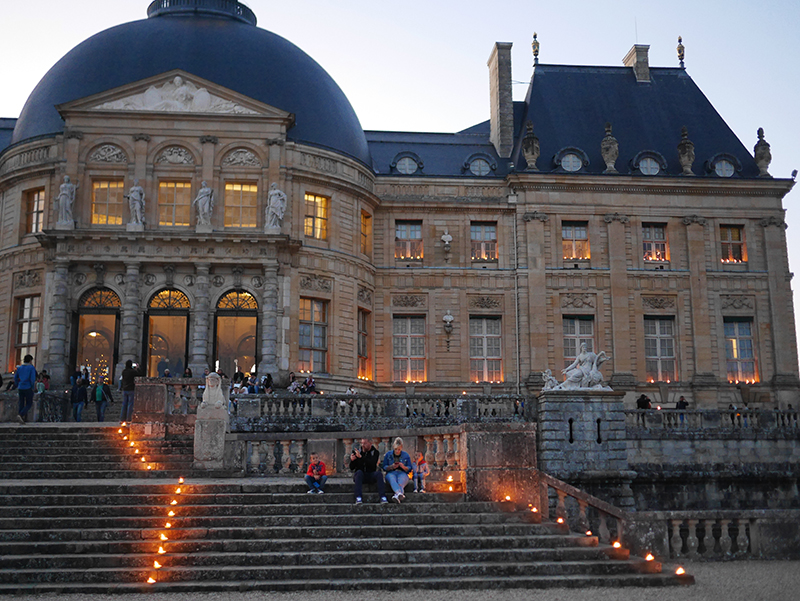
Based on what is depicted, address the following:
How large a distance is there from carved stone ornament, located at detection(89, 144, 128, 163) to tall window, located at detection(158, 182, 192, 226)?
1613mm

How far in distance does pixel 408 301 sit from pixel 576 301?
655 centimetres

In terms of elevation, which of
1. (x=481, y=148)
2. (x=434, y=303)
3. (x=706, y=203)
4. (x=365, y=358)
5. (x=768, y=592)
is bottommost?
(x=768, y=592)

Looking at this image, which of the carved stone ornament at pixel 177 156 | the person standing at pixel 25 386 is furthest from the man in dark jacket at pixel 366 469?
the carved stone ornament at pixel 177 156

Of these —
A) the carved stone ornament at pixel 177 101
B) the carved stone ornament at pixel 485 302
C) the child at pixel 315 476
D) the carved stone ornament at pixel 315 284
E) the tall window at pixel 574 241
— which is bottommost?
Answer: the child at pixel 315 476

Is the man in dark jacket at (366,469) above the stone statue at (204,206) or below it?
below

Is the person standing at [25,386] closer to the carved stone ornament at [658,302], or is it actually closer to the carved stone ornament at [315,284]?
the carved stone ornament at [315,284]

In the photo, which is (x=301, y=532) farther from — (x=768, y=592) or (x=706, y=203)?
(x=706, y=203)

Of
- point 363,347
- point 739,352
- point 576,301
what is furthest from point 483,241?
point 739,352

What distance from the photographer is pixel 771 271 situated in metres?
35.2

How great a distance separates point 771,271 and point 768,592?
26.9 metres

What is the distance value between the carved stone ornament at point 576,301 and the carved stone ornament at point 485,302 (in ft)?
8.14

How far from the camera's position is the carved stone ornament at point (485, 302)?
34312 mm

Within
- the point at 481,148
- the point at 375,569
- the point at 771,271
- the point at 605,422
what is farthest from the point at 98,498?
the point at 771,271

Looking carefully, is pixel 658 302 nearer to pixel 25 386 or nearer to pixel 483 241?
pixel 483 241
